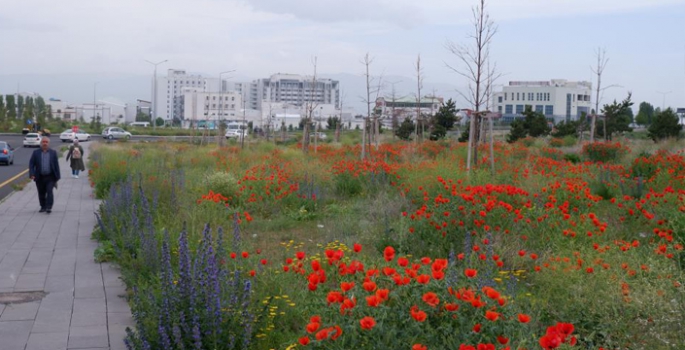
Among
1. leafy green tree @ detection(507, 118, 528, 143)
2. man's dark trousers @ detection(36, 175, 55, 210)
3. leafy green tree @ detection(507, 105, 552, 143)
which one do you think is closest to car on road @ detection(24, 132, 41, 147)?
leafy green tree @ detection(507, 118, 528, 143)

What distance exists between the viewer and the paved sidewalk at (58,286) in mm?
6246

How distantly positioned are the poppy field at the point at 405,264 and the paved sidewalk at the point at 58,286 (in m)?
0.31

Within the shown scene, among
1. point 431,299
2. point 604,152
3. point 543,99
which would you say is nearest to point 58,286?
point 431,299

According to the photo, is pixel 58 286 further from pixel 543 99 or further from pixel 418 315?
pixel 543 99

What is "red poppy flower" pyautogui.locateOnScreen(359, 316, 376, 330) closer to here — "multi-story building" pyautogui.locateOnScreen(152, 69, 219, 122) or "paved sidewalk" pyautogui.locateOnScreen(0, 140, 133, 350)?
"paved sidewalk" pyautogui.locateOnScreen(0, 140, 133, 350)

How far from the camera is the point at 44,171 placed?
14.4 meters

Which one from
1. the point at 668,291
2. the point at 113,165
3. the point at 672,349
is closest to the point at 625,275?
the point at 668,291

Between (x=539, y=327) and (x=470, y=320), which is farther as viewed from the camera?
(x=539, y=327)

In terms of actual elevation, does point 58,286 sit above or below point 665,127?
below

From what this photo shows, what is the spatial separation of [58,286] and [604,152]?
58.5 ft

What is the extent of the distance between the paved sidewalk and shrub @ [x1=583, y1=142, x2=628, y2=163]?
14520 mm

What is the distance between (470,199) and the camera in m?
8.11

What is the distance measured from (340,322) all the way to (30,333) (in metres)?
3.41

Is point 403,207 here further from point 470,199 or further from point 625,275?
point 625,275
